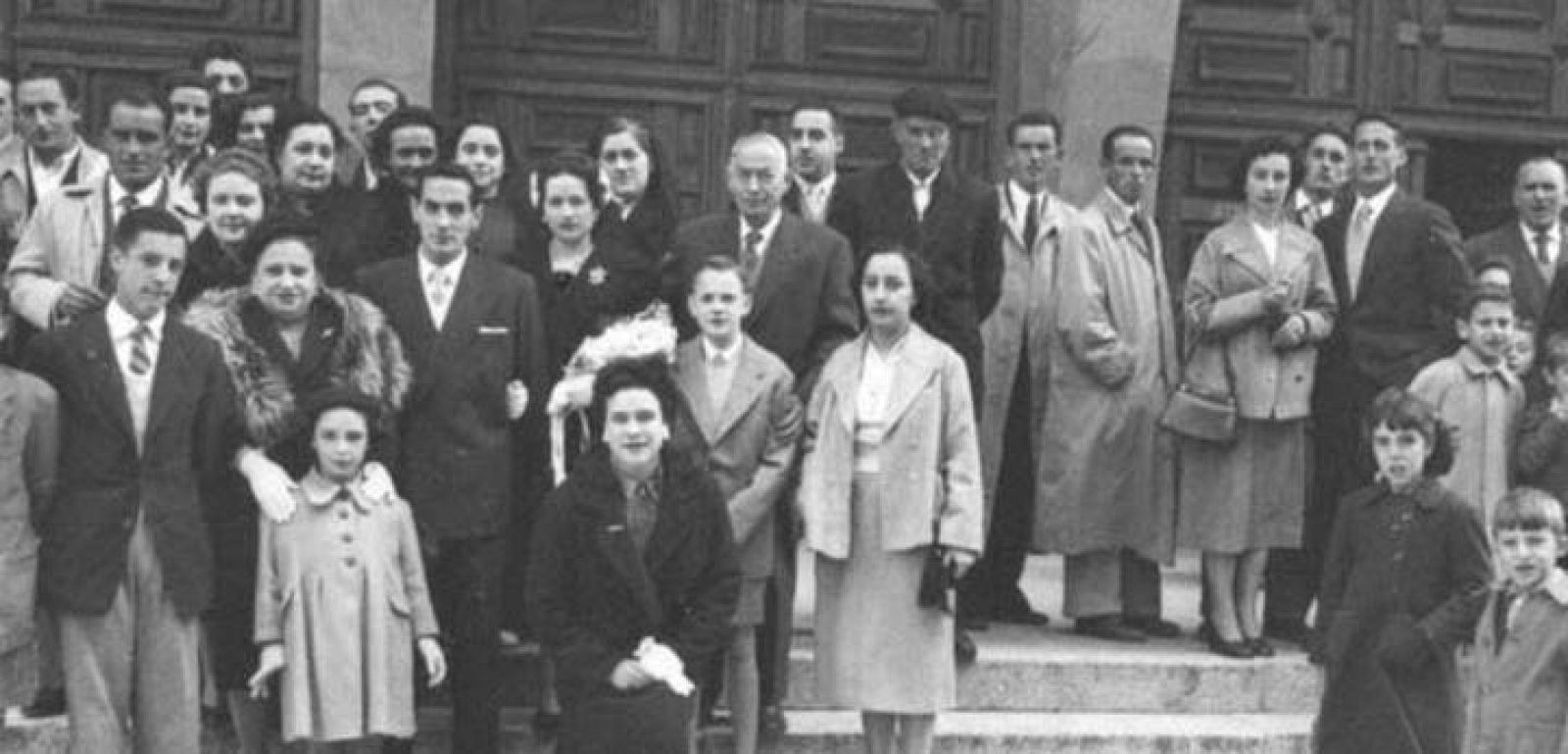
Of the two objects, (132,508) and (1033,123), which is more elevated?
(1033,123)

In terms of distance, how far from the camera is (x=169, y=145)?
10148 millimetres

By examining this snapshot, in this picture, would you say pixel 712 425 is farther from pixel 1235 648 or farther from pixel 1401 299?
pixel 1401 299

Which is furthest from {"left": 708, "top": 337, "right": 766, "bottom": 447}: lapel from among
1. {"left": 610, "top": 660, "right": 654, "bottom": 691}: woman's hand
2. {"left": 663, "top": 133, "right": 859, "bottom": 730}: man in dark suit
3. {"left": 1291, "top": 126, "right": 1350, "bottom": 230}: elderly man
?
{"left": 1291, "top": 126, "right": 1350, "bottom": 230}: elderly man

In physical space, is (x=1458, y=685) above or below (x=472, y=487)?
below

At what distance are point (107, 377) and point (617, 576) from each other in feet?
5.70

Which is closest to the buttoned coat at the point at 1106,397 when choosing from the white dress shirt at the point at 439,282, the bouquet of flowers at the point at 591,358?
the bouquet of flowers at the point at 591,358

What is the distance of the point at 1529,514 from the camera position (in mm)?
8586

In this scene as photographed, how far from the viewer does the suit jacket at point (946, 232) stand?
403 inches

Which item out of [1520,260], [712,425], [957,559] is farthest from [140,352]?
[1520,260]

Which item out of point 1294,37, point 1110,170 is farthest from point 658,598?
point 1294,37

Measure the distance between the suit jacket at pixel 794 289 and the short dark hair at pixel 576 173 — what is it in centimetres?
37

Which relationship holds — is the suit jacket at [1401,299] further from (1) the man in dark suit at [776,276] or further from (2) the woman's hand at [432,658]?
(2) the woman's hand at [432,658]

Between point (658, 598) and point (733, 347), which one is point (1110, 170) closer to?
point (733, 347)

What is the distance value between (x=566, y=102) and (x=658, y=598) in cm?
596
